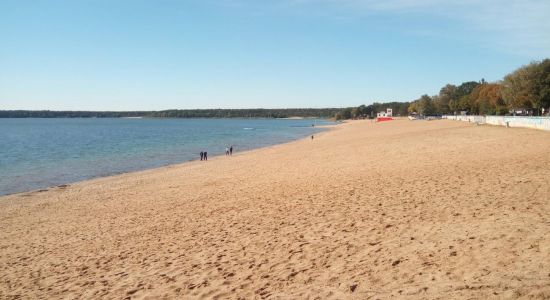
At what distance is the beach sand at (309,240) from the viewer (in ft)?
21.2

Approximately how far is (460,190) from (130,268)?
9225 millimetres

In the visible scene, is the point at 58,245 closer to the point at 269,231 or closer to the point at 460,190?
the point at 269,231

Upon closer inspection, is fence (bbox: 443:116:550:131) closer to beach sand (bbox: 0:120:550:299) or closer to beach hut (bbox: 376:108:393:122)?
beach sand (bbox: 0:120:550:299)

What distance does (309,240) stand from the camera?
9.09m

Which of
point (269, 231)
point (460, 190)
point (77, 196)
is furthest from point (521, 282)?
point (77, 196)

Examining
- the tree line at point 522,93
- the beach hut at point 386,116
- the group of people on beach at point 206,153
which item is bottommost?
the group of people on beach at point 206,153

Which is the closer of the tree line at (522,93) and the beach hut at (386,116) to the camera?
the tree line at (522,93)

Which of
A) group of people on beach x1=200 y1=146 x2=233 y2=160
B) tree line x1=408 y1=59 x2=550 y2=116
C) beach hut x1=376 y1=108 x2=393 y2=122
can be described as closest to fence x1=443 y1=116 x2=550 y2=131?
tree line x1=408 y1=59 x2=550 y2=116

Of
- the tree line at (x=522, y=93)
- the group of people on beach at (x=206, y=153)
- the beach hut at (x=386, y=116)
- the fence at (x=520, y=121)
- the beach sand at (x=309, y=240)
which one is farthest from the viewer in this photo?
the beach hut at (x=386, y=116)

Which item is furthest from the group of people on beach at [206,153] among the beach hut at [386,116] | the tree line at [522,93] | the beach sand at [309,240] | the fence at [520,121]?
the beach hut at [386,116]

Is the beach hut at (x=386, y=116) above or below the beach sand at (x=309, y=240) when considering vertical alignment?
above

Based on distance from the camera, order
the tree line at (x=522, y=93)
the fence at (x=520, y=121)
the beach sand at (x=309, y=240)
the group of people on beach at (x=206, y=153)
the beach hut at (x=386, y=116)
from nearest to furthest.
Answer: the beach sand at (x=309, y=240)
the fence at (x=520, y=121)
the group of people on beach at (x=206, y=153)
the tree line at (x=522, y=93)
the beach hut at (x=386, y=116)

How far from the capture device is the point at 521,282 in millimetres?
5461

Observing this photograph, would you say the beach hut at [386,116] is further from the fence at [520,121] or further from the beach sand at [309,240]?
the beach sand at [309,240]
